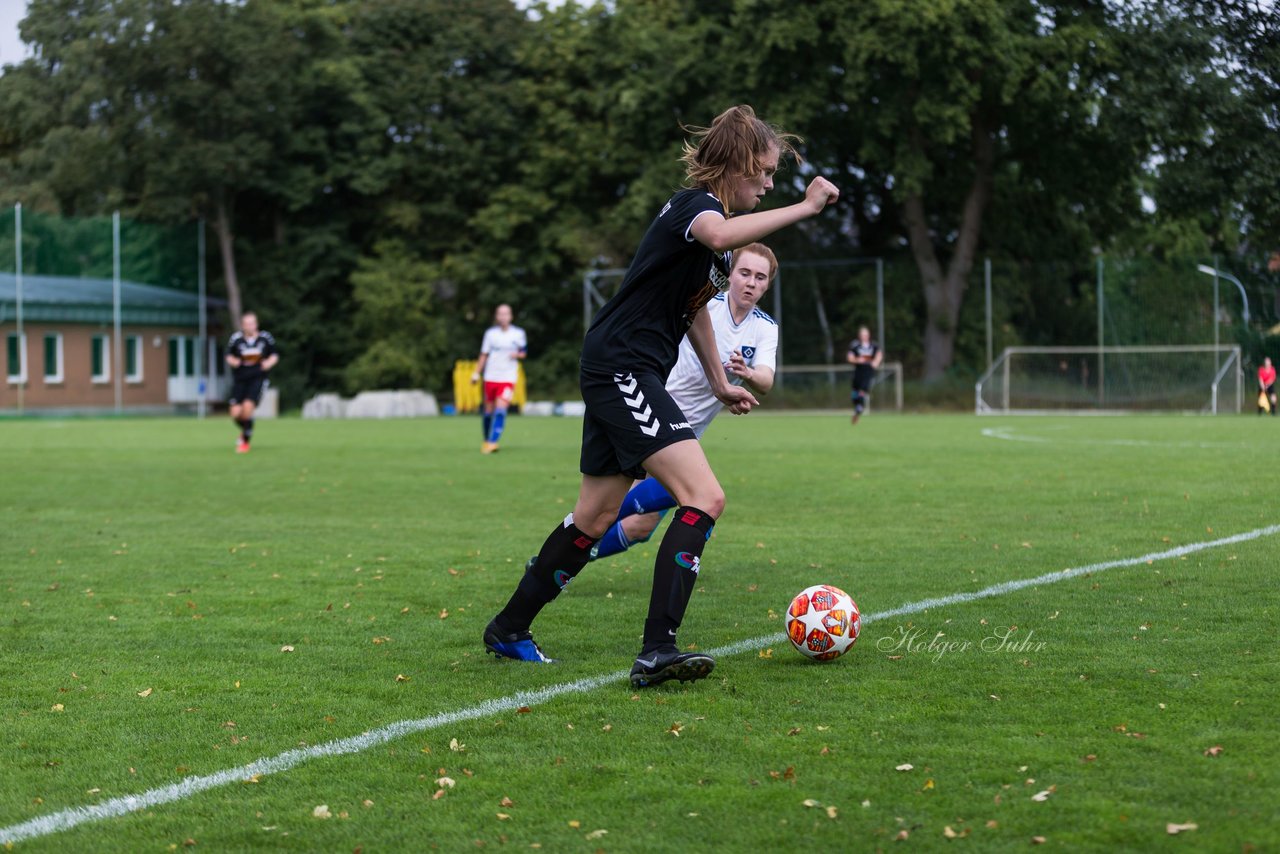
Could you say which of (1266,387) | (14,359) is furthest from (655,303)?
(14,359)

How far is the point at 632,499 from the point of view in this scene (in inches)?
304

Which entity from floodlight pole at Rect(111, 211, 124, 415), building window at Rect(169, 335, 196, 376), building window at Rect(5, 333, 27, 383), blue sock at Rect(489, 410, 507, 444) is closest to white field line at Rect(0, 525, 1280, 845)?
blue sock at Rect(489, 410, 507, 444)

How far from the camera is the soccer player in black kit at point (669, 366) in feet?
17.6

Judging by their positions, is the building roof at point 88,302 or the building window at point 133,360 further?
the building window at point 133,360

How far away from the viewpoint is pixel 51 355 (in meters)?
47.0

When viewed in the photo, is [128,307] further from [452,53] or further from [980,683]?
[980,683]

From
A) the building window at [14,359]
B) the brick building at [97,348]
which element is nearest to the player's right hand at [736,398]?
the brick building at [97,348]

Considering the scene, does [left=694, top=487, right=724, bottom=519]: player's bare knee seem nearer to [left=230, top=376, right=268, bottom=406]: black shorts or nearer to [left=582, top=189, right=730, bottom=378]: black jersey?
[left=582, top=189, right=730, bottom=378]: black jersey

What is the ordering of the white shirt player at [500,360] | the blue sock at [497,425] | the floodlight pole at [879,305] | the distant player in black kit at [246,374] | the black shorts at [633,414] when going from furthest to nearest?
the floodlight pole at [879,305] → the distant player in black kit at [246,374] → the white shirt player at [500,360] → the blue sock at [497,425] → the black shorts at [633,414]

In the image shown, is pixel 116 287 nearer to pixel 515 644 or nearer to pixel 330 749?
pixel 515 644

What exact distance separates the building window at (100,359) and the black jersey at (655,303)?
45.2m

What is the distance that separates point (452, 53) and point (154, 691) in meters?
47.0

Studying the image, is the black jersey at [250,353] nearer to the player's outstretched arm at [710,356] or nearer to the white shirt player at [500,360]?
the white shirt player at [500,360]

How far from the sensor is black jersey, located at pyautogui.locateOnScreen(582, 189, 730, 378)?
5.45m
